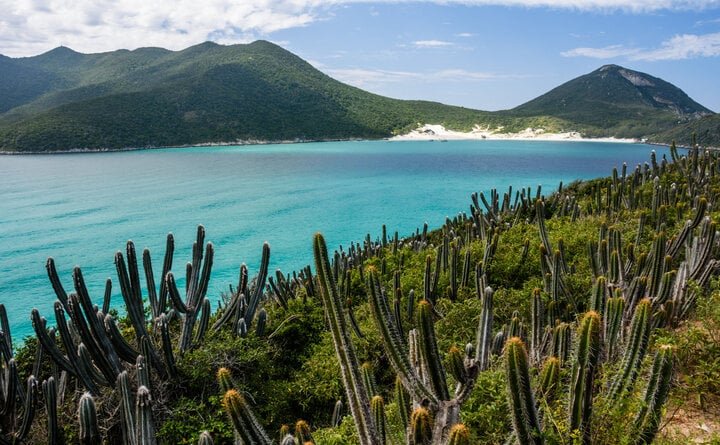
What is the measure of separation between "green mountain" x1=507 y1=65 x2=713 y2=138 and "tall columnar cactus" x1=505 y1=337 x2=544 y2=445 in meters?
117

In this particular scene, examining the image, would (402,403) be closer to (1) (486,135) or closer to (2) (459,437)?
(2) (459,437)

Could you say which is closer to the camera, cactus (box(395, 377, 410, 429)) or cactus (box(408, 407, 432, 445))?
cactus (box(408, 407, 432, 445))

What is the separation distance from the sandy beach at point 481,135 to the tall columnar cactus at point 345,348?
109929mm

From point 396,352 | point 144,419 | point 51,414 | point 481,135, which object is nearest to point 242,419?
point 396,352

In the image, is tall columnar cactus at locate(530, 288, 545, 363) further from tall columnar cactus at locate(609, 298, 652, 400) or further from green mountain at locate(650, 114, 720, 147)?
green mountain at locate(650, 114, 720, 147)

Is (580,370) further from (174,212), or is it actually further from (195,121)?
(195,121)

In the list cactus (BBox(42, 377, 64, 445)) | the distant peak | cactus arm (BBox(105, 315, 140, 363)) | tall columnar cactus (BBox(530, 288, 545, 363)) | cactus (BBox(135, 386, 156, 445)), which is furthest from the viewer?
the distant peak

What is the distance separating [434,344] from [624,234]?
8308 mm

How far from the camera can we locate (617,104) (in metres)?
148

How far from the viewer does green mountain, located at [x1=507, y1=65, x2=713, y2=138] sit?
11088 cm

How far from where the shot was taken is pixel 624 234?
30.7 ft

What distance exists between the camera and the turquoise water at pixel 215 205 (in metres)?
20.3

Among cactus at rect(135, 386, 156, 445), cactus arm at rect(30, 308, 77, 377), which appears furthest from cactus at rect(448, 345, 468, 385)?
cactus arm at rect(30, 308, 77, 377)

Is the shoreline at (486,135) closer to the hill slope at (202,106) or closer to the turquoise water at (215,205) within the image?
the hill slope at (202,106)
